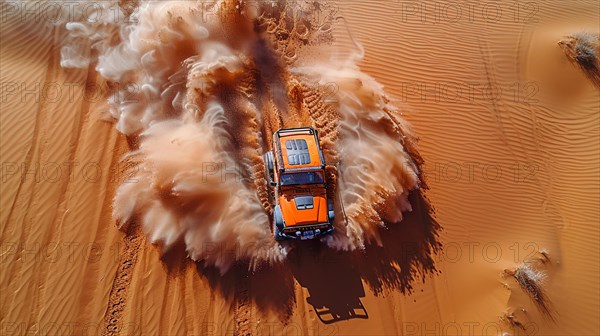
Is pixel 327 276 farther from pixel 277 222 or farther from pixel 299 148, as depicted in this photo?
pixel 299 148

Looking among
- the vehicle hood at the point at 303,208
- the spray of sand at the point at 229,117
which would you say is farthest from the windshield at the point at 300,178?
the spray of sand at the point at 229,117

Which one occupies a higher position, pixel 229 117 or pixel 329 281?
pixel 229 117

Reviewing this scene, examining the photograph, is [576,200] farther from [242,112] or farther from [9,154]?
[9,154]

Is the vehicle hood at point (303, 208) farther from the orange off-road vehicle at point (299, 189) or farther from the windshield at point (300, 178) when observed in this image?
the windshield at point (300, 178)

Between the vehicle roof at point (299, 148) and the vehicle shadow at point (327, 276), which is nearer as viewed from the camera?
the vehicle shadow at point (327, 276)

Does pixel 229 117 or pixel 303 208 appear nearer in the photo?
pixel 303 208

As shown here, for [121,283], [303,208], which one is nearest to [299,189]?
[303,208]
